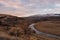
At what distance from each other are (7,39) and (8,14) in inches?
146

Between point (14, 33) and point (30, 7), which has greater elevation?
point (30, 7)

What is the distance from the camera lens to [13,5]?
394 inches

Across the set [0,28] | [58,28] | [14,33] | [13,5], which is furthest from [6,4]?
[58,28]

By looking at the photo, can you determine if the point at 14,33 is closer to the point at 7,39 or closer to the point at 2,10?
the point at 7,39

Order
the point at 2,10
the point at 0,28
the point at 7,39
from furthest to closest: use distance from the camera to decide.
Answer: the point at 2,10
the point at 0,28
the point at 7,39

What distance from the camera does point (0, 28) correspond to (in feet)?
26.9

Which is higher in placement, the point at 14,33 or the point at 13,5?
the point at 13,5

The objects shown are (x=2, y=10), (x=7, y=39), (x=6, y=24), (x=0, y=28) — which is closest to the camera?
(x=7, y=39)

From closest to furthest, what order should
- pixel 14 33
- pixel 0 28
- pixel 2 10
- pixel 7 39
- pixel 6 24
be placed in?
pixel 7 39
pixel 14 33
pixel 0 28
pixel 6 24
pixel 2 10

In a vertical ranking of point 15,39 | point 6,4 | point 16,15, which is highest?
point 6,4

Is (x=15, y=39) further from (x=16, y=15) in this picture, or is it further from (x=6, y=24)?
(x=16, y=15)

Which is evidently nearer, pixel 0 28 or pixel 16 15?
pixel 0 28

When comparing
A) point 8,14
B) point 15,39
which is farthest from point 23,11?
point 15,39

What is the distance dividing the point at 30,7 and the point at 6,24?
1.93m
